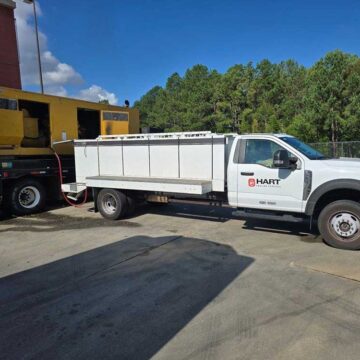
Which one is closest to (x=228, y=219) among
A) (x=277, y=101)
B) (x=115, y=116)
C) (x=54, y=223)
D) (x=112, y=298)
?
(x=54, y=223)

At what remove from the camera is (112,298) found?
15.1 ft

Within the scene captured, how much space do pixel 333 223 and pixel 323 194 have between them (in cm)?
55

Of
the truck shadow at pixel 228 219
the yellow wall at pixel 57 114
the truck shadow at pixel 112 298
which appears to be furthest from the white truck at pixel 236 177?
the yellow wall at pixel 57 114

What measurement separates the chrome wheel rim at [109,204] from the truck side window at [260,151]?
376cm

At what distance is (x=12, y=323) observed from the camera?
401 cm

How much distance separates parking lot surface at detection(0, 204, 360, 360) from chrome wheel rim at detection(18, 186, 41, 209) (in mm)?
2663

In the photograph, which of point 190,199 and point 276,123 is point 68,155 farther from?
point 276,123

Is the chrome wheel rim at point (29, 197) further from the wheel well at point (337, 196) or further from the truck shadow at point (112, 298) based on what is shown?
the wheel well at point (337, 196)

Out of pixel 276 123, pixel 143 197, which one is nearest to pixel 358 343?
pixel 143 197

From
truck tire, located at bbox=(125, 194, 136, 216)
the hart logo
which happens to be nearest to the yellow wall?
truck tire, located at bbox=(125, 194, 136, 216)

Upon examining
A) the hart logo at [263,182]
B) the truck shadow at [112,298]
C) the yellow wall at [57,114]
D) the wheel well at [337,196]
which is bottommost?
the truck shadow at [112,298]

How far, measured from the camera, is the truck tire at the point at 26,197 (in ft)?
33.7

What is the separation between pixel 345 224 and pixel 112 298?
4256 millimetres

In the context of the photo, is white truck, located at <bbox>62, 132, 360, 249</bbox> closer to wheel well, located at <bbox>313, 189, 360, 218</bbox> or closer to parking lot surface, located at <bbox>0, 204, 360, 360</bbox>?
wheel well, located at <bbox>313, 189, 360, 218</bbox>
